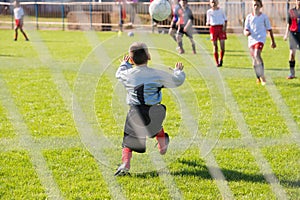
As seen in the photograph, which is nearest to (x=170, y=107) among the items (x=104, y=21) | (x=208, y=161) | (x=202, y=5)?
(x=208, y=161)

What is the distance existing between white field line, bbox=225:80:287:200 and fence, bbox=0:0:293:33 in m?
15.2

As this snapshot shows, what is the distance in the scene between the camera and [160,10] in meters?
7.07

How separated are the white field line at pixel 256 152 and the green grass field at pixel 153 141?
1 cm

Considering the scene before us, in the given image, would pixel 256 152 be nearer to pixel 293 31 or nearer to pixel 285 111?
pixel 285 111

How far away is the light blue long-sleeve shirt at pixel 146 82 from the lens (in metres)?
4.82

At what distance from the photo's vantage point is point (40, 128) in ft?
21.6

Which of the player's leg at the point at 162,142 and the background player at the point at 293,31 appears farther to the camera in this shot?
the background player at the point at 293,31

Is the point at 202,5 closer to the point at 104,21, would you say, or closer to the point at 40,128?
the point at 104,21

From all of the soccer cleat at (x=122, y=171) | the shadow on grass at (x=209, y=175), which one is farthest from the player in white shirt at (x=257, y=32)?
the soccer cleat at (x=122, y=171)

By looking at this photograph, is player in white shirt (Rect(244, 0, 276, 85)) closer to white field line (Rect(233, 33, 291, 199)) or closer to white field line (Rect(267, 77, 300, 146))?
white field line (Rect(267, 77, 300, 146))

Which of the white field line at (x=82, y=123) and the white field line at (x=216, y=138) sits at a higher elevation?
the white field line at (x=82, y=123)

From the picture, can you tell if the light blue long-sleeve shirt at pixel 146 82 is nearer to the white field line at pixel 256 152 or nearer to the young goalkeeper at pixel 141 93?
the young goalkeeper at pixel 141 93

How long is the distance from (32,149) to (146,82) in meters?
1.55

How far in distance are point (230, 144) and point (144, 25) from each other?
2045 centimetres
